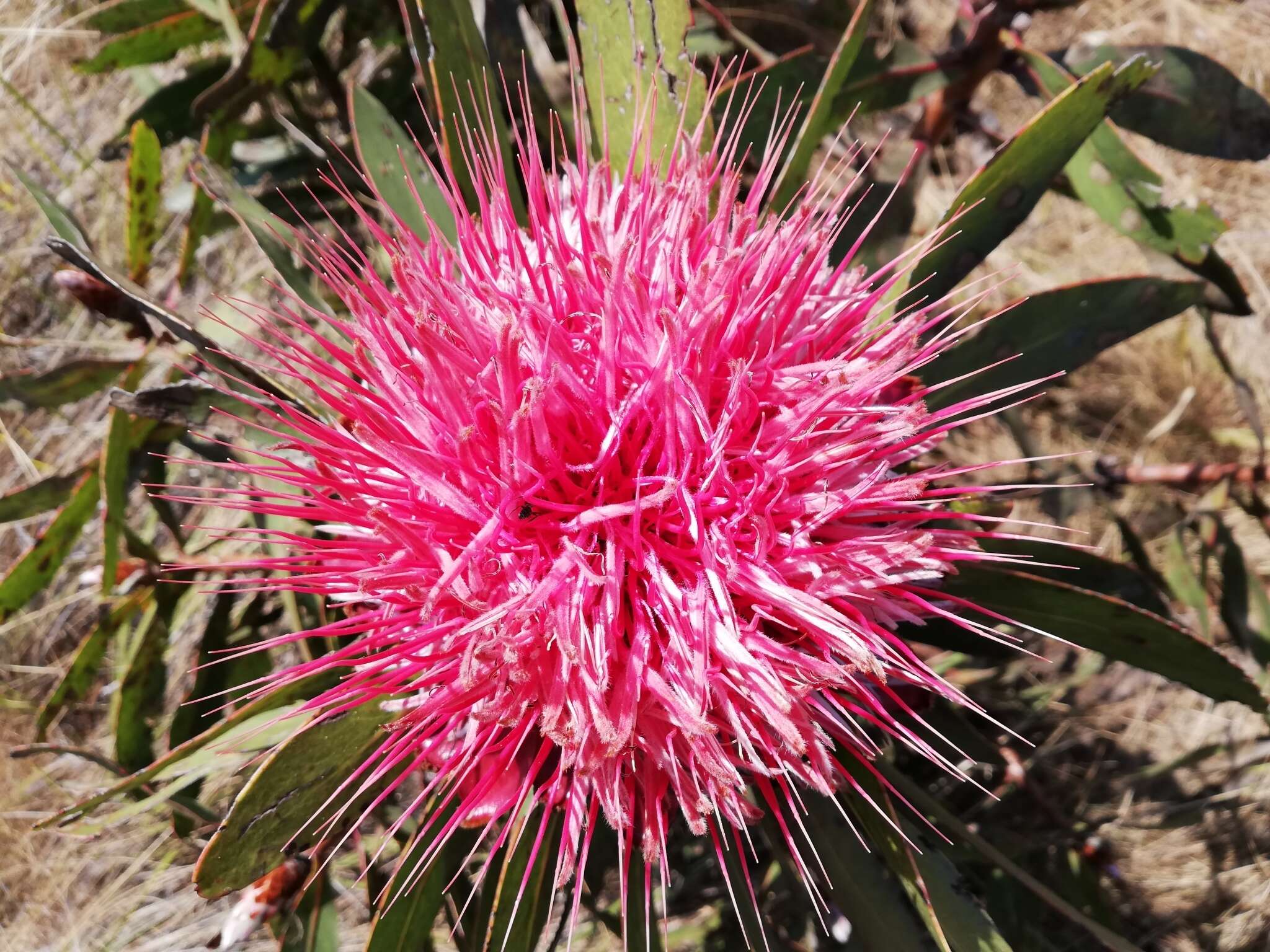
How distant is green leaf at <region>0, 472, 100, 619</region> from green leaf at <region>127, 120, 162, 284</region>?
320 millimetres

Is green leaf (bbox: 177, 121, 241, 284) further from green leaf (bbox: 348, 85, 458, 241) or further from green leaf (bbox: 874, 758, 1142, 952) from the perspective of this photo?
green leaf (bbox: 874, 758, 1142, 952)

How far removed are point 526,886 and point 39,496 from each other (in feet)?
3.19

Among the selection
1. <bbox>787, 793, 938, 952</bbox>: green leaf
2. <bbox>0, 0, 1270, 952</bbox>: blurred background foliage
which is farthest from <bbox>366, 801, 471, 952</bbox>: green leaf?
<bbox>787, 793, 938, 952</bbox>: green leaf

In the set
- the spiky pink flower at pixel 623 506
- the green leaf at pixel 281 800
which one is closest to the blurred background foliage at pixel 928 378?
the green leaf at pixel 281 800

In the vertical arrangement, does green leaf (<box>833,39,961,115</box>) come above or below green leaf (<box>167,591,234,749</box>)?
above

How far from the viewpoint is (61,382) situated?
1.21 meters

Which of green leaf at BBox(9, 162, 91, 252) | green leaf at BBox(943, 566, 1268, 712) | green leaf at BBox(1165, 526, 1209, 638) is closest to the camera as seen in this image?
green leaf at BBox(943, 566, 1268, 712)

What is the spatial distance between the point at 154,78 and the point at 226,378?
3.65 ft

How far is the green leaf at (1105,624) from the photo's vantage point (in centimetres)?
89

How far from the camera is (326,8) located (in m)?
1.32

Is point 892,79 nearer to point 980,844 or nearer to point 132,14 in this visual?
point 980,844

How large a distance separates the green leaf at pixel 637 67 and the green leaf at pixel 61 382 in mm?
773

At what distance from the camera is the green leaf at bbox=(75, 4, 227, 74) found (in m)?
1.35

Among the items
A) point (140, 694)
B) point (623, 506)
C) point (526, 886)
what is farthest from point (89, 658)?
point (623, 506)
